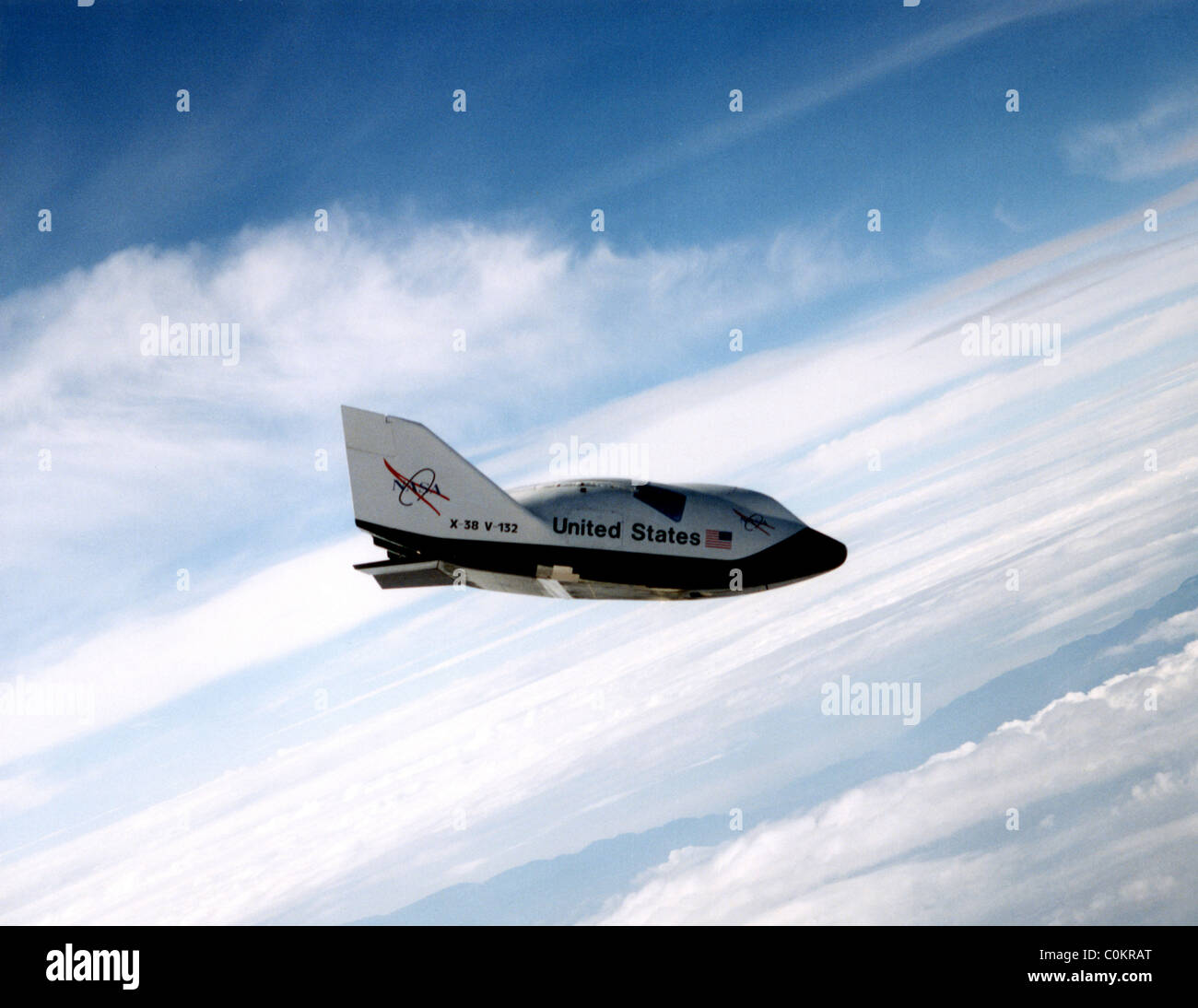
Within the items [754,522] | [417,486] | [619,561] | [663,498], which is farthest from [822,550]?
[417,486]

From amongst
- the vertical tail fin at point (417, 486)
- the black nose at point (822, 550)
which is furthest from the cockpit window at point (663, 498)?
the black nose at point (822, 550)

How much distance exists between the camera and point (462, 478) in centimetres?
2900

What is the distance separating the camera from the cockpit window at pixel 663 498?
94.0 ft

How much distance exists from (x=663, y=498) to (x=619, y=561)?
2.31m

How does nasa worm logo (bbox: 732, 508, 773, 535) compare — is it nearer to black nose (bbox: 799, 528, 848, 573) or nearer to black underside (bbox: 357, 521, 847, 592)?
black underside (bbox: 357, 521, 847, 592)

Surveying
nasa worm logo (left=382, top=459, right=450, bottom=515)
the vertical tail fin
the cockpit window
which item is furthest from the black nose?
nasa worm logo (left=382, top=459, right=450, bottom=515)

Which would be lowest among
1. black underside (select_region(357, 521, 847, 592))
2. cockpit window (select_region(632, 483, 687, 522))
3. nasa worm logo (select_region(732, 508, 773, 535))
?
black underside (select_region(357, 521, 847, 592))

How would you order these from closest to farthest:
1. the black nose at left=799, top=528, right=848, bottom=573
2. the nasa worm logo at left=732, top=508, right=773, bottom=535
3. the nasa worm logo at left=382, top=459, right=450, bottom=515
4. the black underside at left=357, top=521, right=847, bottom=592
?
the black underside at left=357, top=521, right=847, bottom=592 → the nasa worm logo at left=382, top=459, right=450, bottom=515 → the nasa worm logo at left=732, top=508, right=773, bottom=535 → the black nose at left=799, top=528, right=848, bottom=573

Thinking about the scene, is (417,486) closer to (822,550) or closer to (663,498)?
(663,498)

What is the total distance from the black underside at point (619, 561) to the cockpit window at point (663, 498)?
1.34 metres

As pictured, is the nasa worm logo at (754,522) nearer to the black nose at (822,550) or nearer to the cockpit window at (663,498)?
the black nose at (822,550)

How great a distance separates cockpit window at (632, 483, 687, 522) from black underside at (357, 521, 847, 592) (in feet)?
4.40

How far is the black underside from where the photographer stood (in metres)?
28.6
